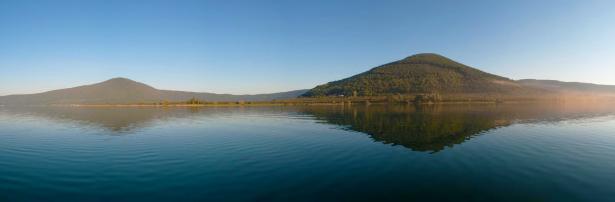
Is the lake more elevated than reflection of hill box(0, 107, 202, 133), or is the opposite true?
reflection of hill box(0, 107, 202, 133)

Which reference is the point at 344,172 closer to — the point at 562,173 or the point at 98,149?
the point at 562,173

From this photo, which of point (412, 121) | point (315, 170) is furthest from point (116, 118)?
point (315, 170)

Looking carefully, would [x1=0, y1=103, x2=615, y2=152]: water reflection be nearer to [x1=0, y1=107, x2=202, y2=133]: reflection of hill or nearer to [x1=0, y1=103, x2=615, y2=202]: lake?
[x1=0, y1=107, x2=202, y2=133]: reflection of hill

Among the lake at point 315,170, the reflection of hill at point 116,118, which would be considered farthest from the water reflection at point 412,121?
the lake at point 315,170

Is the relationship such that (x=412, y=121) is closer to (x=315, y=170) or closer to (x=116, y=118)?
(x=315, y=170)

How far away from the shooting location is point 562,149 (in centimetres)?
3644

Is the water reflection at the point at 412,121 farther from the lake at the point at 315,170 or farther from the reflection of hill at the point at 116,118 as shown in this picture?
the lake at the point at 315,170

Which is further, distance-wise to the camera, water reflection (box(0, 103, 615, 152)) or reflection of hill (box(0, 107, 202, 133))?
reflection of hill (box(0, 107, 202, 133))

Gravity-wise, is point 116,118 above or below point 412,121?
below

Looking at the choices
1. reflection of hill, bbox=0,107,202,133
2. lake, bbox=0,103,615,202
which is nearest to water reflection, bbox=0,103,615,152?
reflection of hill, bbox=0,107,202,133

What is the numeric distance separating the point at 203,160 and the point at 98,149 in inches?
668

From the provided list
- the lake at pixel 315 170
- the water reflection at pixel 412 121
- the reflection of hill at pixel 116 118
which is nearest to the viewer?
the lake at pixel 315 170

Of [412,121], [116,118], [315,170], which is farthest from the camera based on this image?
[116,118]

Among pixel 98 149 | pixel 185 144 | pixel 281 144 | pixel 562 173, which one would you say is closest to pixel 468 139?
pixel 562 173
